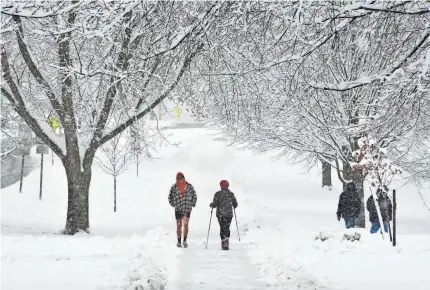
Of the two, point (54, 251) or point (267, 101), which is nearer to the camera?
point (54, 251)

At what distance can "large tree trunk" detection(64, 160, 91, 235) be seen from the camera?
14.8 meters

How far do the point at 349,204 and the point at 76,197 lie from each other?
7476 mm

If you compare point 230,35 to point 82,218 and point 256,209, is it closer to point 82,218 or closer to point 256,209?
point 82,218

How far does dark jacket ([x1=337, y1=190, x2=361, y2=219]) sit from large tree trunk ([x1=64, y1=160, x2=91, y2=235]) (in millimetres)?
7011

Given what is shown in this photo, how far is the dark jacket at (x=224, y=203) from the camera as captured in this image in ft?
43.6

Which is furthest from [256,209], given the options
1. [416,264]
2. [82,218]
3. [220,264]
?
[416,264]

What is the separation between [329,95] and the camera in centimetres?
1620

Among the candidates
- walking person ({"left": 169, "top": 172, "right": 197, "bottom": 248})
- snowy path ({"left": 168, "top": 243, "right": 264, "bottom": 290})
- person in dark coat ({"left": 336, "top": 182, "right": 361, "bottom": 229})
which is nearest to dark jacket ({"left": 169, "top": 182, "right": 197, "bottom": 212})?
walking person ({"left": 169, "top": 172, "right": 197, "bottom": 248})

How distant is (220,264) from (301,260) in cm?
154

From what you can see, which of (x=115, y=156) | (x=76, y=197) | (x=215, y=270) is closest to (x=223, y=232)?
(x=215, y=270)

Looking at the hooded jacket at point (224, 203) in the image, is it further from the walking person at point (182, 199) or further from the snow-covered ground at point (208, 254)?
the snow-covered ground at point (208, 254)

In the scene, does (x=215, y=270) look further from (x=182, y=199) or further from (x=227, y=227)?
(x=182, y=199)

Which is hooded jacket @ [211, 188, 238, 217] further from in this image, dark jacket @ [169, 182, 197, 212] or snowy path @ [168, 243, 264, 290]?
snowy path @ [168, 243, 264, 290]

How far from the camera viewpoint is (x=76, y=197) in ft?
48.9
